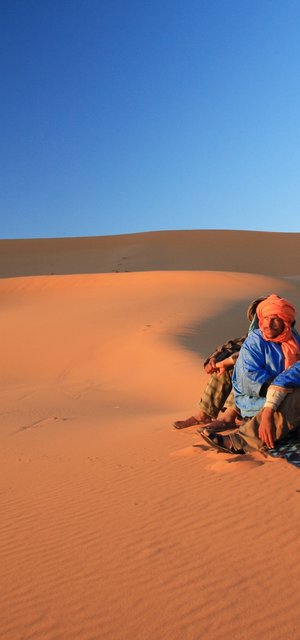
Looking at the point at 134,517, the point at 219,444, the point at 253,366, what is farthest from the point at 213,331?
the point at 134,517

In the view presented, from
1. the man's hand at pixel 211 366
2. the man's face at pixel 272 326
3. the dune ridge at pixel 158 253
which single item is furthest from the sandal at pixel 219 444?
the dune ridge at pixel 158 253

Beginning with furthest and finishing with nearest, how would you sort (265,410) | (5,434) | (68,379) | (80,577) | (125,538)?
1. (68,379)
2. (5,434)
3. (265,410)
4. (125,538)
5. (80,577)

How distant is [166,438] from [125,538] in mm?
3191

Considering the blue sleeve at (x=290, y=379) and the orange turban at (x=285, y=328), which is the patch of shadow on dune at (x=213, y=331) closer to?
the orange turban at (x=285, y=328)

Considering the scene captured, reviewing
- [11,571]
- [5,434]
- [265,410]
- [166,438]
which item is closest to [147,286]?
[5,434]

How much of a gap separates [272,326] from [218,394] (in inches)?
56.7

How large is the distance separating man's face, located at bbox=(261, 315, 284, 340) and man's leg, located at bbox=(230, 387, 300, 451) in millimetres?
725

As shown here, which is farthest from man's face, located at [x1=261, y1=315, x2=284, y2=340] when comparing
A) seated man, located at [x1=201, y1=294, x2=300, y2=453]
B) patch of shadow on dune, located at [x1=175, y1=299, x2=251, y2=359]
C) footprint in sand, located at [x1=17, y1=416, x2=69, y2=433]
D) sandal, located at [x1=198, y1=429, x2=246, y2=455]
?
patch of shadow on dune, located at [x1=175, y1=299, x2=251, y2=359]

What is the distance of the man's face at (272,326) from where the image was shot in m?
5.73

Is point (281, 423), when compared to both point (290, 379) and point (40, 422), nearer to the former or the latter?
point (290, 379)

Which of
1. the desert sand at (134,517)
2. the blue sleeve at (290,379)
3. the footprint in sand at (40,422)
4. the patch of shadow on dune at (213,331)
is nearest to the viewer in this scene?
the desert sand at (134,517)

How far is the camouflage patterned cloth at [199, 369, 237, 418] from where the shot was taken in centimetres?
682

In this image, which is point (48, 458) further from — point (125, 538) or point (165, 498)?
point (125, 538)

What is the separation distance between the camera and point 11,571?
12.3ft
